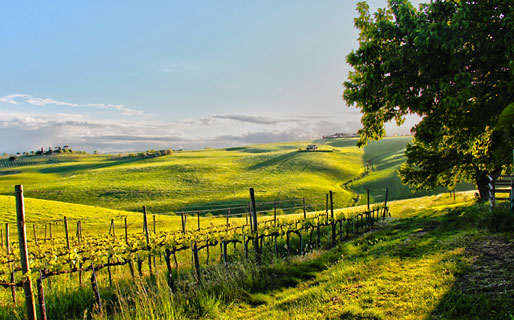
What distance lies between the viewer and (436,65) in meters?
11.1

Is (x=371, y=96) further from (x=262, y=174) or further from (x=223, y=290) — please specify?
(x=262, y=174)

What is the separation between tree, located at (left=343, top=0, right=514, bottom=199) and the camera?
10.3 meters

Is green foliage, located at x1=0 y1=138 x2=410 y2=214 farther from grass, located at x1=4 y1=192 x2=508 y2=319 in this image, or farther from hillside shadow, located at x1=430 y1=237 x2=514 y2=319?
hillside shadow, located at x1=430 y1=237 x2=514 y2=319

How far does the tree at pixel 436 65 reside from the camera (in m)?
10.3

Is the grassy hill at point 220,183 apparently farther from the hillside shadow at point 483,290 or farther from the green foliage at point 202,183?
the hillside shadow at point 483,290

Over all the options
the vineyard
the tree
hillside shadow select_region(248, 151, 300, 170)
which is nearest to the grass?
the vineyard

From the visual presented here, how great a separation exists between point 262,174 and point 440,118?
68.3m

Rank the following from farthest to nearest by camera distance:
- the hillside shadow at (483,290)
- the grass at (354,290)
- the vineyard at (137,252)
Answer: the vineyard at (137,252) → the grass at (354,290) → the hillside shadow at (483,290)

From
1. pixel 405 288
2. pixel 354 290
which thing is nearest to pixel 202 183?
pixel 354 290

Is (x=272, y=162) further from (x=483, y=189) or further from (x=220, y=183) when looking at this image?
(x=483, y=189)

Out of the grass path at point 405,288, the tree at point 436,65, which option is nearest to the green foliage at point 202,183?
the tree at point 436,65

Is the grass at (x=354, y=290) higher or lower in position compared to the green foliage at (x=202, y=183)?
higher

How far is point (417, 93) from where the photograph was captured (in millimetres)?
11594

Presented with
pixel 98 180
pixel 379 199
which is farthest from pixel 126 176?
pixel 379 199
